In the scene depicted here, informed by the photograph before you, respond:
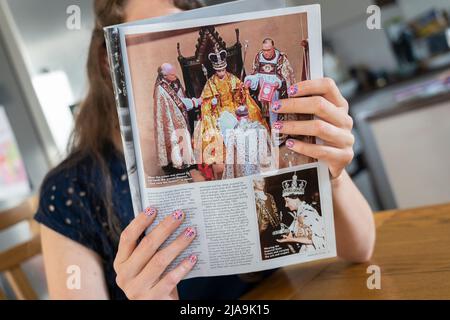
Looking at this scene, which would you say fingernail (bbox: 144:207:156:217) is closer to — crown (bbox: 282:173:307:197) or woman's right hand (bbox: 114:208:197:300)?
woman's right hand (bbox: 114:208:197:300)

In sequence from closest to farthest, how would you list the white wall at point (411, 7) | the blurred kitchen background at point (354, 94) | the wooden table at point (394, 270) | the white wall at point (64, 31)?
the wooden table at point (394, 270) < the white wall at point (64, 31) < the blurred kitchen background at point (354, 94) < the white wall at point (411, 7)

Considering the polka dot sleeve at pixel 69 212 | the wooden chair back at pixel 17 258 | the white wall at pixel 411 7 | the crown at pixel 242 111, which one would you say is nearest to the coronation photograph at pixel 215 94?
the crown at pixel 242 111

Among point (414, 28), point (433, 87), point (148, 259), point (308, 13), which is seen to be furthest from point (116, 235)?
point (414, 28)

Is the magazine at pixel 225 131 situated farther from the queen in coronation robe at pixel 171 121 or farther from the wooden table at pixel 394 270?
the wooden table at pixel 394 270

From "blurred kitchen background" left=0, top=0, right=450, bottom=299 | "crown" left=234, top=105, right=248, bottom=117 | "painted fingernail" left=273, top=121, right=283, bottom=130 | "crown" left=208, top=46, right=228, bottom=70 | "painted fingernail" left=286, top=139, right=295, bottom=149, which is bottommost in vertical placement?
"blurred kitchen background" left=0, top=0, right=450, bottom=299

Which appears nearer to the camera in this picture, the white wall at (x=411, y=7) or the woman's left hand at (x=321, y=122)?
the woman's left hand at (x=321, y=122)

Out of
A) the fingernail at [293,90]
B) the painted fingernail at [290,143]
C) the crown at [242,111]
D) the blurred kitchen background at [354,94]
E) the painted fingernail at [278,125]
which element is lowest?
the blurred kitchen background at [354,94]

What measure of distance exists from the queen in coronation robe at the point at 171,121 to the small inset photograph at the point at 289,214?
9 centimetres

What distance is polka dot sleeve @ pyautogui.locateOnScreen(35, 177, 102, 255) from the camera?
0.82m

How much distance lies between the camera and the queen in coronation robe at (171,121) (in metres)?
0.53

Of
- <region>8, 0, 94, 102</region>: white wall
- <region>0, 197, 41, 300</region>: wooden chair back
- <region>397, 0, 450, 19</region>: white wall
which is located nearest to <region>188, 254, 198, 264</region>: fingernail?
<region>8, 0, 94, 102</region>: white wall

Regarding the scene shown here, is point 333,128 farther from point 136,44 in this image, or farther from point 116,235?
point 116,235

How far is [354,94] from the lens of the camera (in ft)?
11.0

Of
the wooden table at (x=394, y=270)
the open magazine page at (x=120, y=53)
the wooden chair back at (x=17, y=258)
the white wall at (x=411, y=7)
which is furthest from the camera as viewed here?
the white wall at (x=411, y=7)
